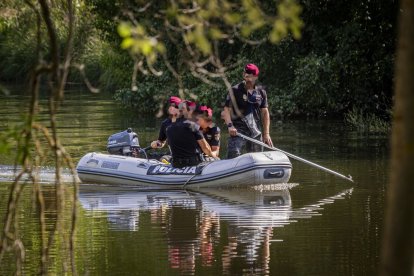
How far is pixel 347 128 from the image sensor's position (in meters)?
24.2

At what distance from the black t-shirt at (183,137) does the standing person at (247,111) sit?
450 millimetres

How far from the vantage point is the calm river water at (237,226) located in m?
9.75

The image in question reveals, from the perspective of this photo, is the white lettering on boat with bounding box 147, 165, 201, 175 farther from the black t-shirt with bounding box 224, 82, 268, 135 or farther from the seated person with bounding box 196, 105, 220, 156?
the black t-shirt with bounding box 224, 82, 268, 135

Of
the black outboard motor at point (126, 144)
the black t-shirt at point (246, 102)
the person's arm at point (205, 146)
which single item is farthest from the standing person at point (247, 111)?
the black outboard motor at point (126, 144)

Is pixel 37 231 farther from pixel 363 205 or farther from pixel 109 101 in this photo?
pixel 109 101

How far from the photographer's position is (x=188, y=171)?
14875mm

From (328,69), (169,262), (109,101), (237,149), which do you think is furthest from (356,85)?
(169,262)

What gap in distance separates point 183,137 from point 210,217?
2.09 meters

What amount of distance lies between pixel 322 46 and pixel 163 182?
38.4ft

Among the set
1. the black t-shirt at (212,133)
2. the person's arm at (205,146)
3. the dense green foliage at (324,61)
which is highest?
the dense green foliage at (324,61)

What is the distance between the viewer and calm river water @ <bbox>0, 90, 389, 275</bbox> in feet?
32.0

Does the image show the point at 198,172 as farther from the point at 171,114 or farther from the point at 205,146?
the point at 171,114

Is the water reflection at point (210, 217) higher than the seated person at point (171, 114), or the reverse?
the seated person at point (171, 114)

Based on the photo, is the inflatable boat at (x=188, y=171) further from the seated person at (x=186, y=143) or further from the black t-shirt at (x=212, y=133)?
the black t-shirt at (x=212, y=133)
